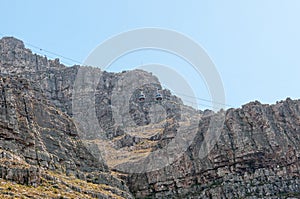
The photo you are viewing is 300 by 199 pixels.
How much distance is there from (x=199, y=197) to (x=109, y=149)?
3803 cm

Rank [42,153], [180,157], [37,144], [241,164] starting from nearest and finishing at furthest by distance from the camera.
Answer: [42,153], [37,144], [241,164], [180,157]

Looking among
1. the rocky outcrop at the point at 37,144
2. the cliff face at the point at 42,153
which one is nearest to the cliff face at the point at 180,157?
the rocky outcrop at the point at 37,144

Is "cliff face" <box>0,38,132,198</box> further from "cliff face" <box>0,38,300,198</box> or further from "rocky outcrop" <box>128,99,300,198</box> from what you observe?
"rocky outcrop" <box>128,99,300,198</box>

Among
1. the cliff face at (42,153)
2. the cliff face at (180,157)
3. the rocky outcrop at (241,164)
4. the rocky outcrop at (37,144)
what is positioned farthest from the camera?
the rocky outcrop at (241,164)

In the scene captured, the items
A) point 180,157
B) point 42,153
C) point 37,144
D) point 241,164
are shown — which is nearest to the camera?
point 42,153

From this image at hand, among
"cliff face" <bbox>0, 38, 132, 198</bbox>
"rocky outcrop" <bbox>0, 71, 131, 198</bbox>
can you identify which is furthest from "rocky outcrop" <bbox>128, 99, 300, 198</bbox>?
"cliff face" <bbox>0, 38, 132, 198</bbox>

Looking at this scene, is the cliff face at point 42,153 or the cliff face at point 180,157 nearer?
the cliff face at point 42,153

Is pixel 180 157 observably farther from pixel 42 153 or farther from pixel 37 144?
pixel 42 153

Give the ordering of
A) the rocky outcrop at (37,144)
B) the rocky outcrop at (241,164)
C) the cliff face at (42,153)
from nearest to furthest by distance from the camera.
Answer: the cliff face at (42,153) < the rocky outcrop at (37,144) < the rocky outcrop at (241,164)

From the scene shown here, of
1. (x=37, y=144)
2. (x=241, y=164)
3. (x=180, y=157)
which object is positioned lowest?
(x=241, y=164)

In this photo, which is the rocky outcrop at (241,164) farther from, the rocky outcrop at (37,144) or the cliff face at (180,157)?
the rocky outcrop at (37,144)

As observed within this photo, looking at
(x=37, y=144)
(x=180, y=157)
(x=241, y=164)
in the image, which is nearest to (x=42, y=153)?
(x=37, y=144)

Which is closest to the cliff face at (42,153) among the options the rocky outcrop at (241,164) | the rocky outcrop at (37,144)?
the rocky outcrop at (37,144)

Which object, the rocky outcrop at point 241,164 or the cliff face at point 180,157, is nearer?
the cliff face at point 180,157
